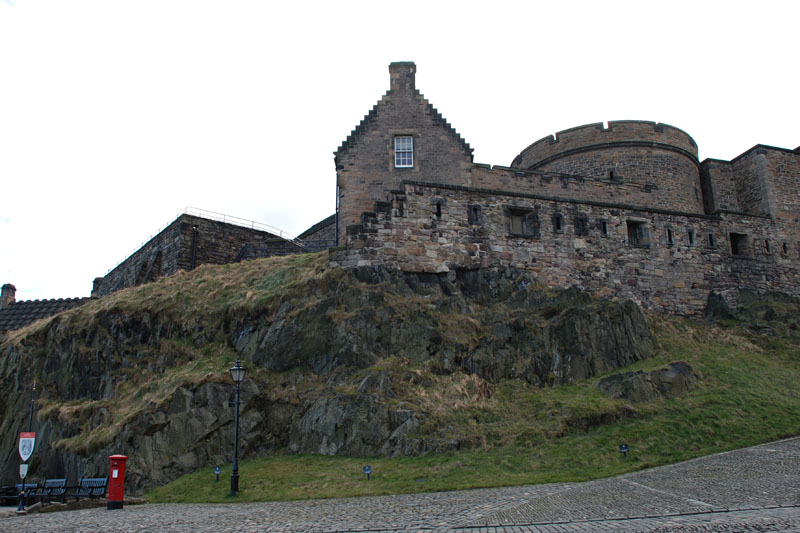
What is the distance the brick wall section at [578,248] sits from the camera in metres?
22.8

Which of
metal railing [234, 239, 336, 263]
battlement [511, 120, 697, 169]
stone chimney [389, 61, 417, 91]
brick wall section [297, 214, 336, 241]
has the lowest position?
metal railing [234, 239, 336, 263]

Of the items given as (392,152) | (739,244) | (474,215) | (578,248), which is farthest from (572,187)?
(739,244)

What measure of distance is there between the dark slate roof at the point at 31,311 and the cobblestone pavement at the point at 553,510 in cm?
2191

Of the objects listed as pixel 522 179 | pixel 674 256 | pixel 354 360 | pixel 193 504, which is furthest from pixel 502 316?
pixel 193 504

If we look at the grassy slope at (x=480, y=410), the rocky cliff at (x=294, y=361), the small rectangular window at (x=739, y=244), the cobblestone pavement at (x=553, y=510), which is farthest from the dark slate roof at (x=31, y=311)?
the small rectangular window at (x=739, y=244)

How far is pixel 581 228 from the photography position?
82.1 feet

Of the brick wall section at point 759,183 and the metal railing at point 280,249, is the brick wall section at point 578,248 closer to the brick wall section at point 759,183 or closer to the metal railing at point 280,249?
the brick wall section at point 759,183

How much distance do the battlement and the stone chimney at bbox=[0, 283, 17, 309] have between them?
33.9 meters

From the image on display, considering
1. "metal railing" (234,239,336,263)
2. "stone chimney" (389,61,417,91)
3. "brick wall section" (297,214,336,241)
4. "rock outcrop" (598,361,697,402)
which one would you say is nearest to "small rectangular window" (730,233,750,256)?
"rock outcrop" (598,361,697,402)

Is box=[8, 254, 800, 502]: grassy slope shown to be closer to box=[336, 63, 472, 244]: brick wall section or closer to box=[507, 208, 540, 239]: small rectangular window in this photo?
box=[336, 63, 472, 244]: brick wall section

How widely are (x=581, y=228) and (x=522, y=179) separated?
303 cm

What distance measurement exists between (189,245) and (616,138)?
2043 centimetres

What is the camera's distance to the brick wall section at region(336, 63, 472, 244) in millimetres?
24938

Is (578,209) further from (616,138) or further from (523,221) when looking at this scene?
(616,138)
